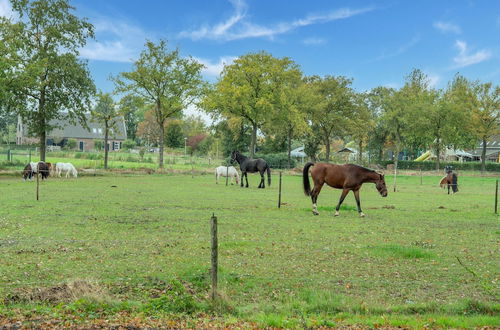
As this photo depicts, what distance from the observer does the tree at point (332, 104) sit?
6375 cm

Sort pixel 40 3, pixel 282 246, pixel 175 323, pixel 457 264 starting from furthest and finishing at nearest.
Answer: pixel 40 3
pixel 282 246
pixel 457 264
pixel 175 323

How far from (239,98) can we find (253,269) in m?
43.3

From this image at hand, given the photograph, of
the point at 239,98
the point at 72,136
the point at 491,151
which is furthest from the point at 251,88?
the point at 491,151

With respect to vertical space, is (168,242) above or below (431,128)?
below

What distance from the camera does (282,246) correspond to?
9.70 meters

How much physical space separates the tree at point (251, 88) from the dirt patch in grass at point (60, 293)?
43244mm

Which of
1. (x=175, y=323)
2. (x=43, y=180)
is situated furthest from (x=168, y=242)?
(x=43, y=180)

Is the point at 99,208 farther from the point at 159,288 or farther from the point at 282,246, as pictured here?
the point at 159,288

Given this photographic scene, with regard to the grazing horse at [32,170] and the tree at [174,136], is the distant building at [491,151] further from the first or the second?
the grazing horse at [32,170]

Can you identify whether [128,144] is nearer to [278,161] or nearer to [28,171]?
[278,161]

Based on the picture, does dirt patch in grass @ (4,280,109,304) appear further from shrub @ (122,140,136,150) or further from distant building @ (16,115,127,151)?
shrub @ (122,140,136,150)

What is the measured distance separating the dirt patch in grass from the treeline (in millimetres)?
30055

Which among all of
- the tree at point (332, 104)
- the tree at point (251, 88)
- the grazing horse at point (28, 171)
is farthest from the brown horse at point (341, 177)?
the tree at point (332, 104)

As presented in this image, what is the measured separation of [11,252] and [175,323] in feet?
16.4
